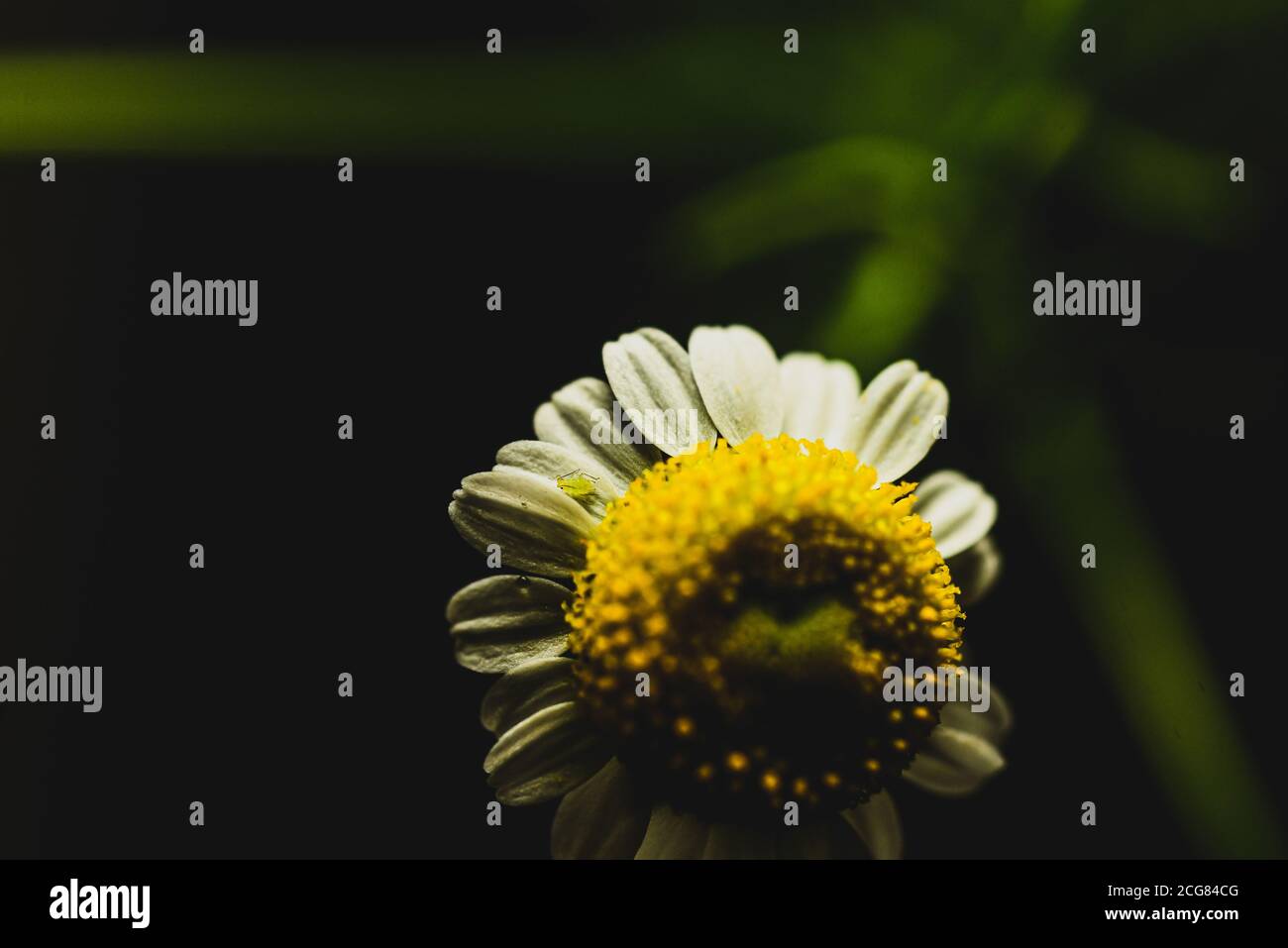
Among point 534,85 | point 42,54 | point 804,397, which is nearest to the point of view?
point 804,397

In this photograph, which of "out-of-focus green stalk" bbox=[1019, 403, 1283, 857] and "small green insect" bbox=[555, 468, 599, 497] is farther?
"out-of-focus green stalk" bbox=[1019, 403, 1283, 857]

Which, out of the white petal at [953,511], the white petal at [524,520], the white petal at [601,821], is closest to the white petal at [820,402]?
the white petal at [953,511]

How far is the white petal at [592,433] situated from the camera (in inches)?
34.9

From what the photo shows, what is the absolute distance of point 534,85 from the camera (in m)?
1.20

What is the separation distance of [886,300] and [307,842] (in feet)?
2.85

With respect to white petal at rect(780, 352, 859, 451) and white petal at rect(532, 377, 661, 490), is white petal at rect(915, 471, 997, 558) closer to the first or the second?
white petal at rect(780, 352, 859, 451)

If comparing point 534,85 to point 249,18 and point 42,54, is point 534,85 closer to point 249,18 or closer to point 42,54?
point 249,18

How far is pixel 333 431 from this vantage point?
1256 mm

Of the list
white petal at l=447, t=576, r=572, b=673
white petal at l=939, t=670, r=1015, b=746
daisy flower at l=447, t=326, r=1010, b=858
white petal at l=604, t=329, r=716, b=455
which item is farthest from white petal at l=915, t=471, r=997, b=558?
→ white petal at l=447, t=576, r=572, b=673

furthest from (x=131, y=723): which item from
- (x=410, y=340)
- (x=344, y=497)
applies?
(x=410, y=340)

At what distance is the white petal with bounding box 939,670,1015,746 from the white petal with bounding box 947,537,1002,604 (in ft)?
0.23

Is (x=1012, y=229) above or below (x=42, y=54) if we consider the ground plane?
below

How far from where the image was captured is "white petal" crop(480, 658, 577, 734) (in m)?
0.85

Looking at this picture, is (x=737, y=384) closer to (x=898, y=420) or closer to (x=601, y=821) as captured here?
(x=898, y=420)
